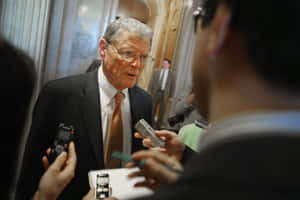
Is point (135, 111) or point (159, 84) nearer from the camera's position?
point (135, 111)

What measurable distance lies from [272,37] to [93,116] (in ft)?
3.16

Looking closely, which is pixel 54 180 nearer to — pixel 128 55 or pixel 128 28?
pixel 128 55

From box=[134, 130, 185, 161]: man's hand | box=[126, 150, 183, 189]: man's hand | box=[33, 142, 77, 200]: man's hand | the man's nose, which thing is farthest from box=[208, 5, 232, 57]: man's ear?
the man's nose

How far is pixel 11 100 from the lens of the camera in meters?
0.62

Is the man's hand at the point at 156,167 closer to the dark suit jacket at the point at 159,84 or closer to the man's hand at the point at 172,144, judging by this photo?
the man's hand at the point at 172,144

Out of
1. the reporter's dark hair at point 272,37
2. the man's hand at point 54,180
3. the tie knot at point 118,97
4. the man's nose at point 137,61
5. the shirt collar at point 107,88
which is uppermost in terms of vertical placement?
the reporter's dark hair at point 272,37

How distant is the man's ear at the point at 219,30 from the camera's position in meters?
0.45

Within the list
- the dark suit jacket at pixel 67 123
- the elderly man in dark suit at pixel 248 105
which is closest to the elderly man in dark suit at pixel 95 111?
the dark suit jacket at pixel 67 123

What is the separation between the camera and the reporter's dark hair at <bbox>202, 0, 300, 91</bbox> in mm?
392

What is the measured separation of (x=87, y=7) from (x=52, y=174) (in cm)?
141

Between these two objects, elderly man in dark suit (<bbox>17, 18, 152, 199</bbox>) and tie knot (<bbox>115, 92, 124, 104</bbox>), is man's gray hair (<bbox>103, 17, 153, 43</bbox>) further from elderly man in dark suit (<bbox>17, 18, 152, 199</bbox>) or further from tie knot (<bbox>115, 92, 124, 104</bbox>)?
tie knot (<bbox>115, 92, 124, 104</bbox>)

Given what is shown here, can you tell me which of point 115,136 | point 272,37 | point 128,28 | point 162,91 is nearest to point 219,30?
point 272,37

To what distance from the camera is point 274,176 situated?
33 centimetres

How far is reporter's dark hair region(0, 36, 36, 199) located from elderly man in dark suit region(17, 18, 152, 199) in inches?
17.1
